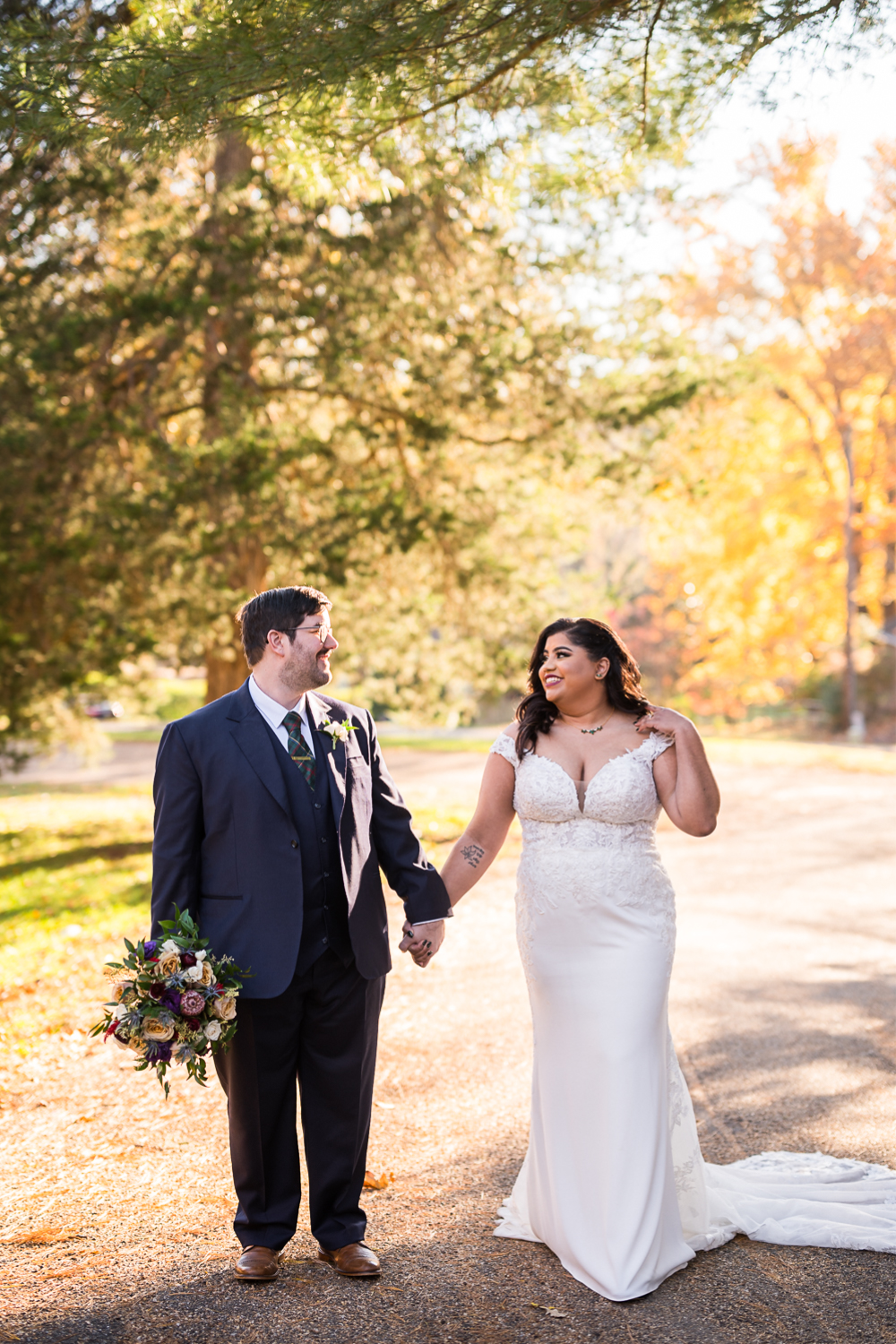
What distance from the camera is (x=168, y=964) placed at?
3.22 metres

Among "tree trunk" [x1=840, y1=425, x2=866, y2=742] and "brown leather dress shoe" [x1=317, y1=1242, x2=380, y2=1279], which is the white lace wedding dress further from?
"tree trunk" [x1=840, y1=425, x2=866, y2=742]

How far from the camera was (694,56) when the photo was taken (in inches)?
201

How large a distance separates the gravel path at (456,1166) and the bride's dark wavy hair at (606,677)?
173 centimetres

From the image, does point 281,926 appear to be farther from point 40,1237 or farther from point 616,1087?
point 40,1237

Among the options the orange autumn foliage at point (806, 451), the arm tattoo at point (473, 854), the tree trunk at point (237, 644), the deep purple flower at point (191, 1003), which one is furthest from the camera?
the orange autumn foliage at point (806, 451)

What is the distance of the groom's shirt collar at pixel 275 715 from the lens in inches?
143

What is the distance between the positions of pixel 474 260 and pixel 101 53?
7.08 m

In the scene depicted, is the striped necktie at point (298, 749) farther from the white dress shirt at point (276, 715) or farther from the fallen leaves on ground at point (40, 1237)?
the fallen leaves on ground at point (40, 1237)

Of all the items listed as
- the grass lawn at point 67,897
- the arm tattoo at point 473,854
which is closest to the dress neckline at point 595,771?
the arm tattoo at point 473,854

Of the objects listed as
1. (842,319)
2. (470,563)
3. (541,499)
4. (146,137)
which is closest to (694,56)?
(146,137)

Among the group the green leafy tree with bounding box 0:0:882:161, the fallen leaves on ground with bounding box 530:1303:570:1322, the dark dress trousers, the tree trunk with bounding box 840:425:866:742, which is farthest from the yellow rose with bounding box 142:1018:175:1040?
the tree trunk with bounding box 840:425:866:742

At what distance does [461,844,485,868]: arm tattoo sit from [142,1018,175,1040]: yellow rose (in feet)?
4.25

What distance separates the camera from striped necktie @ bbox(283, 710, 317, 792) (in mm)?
3617

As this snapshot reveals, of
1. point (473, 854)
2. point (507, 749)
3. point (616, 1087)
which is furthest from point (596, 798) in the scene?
point (616, 1087)
